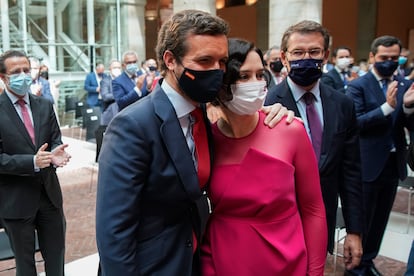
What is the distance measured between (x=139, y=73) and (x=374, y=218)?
196 inches

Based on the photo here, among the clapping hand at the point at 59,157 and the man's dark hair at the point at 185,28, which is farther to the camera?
the clapping hand at the point at 59,157

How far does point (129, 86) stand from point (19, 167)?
4.24m

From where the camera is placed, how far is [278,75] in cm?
686

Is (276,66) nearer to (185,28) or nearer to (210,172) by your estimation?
(210,172)

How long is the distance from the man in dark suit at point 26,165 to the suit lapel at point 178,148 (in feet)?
5.34

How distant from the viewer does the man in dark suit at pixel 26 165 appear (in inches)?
120

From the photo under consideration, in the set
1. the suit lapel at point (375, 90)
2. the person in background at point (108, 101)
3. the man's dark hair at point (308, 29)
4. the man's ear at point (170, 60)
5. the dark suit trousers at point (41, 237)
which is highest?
the man's dark hair at point (308, 29)

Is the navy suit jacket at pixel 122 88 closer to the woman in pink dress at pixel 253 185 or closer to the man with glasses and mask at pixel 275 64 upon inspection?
the man with glasses and mask at pixel 275 64

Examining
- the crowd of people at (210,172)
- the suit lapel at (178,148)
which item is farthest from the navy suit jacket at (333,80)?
the suit lapel at (178,148)

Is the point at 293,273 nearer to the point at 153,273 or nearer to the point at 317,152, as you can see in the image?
the point at 153,273

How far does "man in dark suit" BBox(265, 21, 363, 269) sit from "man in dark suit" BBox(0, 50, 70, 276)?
1638 mm

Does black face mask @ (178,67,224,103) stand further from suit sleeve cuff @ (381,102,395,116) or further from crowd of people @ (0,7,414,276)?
suit sleeve cuff @ (381,102,395,116)

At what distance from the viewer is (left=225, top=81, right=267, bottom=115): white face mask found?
1817 mm

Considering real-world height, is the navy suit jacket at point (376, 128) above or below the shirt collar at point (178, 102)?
below
